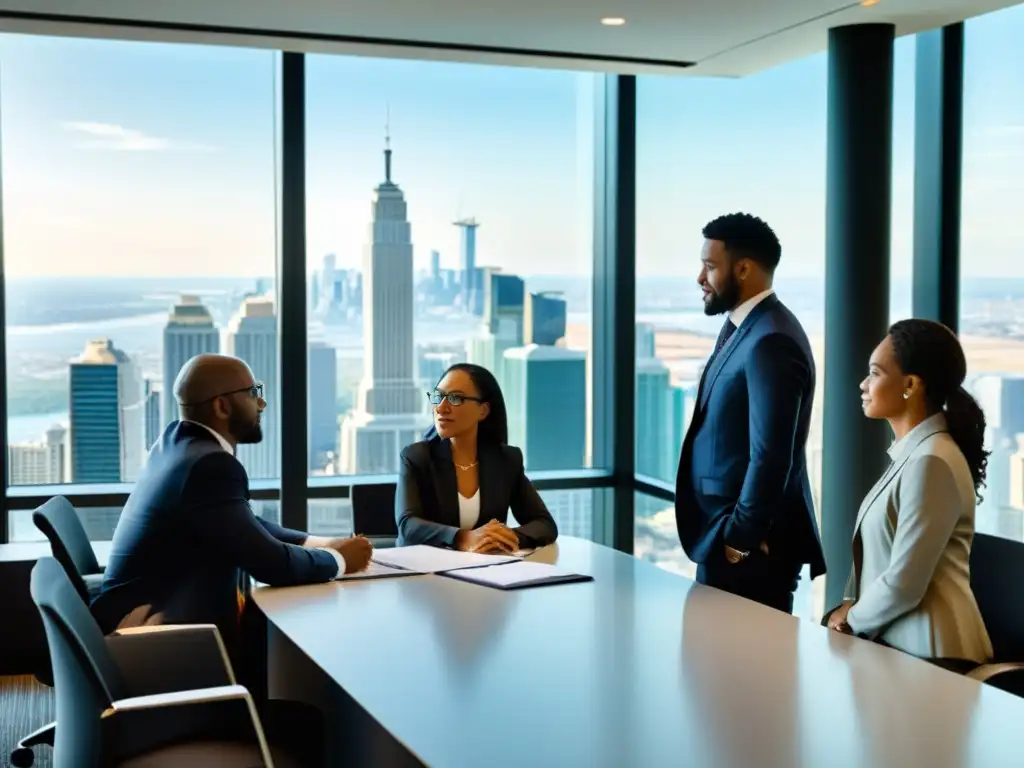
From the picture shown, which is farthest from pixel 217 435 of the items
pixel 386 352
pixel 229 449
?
pixel 386 352

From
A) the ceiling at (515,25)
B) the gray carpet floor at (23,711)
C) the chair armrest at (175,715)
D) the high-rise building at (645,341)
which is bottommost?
the gray carpet floor at (23,711)

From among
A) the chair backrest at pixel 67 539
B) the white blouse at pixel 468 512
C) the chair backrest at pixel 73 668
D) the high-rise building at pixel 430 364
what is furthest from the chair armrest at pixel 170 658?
the high-rise building at pixel 430 364

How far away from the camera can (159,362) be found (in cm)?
622

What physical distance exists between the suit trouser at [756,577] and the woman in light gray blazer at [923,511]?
483 millimetres

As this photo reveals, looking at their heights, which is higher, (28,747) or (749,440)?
(749,440)

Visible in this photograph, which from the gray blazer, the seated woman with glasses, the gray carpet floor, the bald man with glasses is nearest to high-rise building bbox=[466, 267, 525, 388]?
the seated woman with glasses

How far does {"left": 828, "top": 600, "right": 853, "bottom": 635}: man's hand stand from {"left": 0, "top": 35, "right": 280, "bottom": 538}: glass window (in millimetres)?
→ 3630

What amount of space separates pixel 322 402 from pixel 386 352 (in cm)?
45

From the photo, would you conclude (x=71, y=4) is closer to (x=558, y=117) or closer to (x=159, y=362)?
(x=159, y=362)

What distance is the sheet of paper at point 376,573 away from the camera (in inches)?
150

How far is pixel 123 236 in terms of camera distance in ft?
20.2

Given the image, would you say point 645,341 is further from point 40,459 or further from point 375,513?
point 40,459

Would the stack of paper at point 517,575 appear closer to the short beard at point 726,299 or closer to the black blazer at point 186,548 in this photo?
the black blazer at point 186,548

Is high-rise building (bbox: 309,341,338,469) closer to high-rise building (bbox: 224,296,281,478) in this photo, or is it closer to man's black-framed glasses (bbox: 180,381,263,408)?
high-rise building (bbox: 224,296,281,478)
